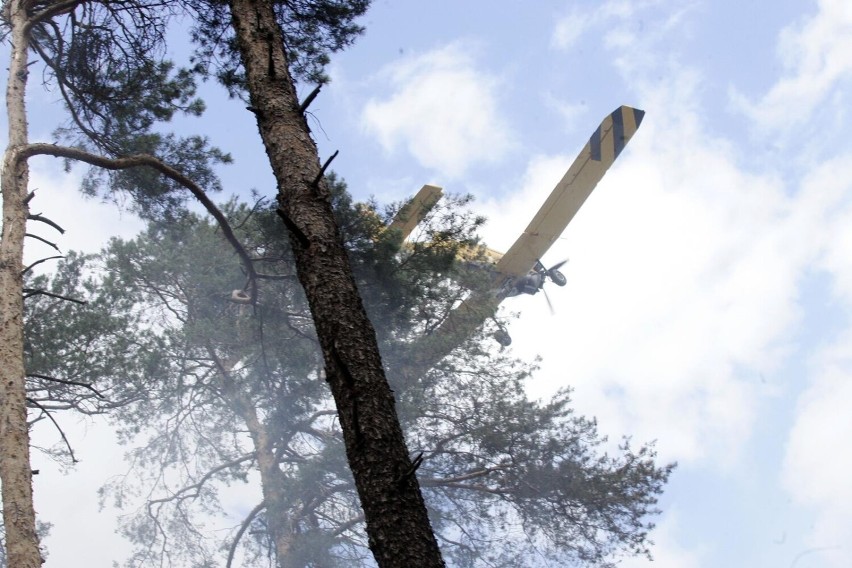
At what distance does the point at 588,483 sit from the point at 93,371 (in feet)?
24.0

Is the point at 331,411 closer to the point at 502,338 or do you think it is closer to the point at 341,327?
the point at 502,338

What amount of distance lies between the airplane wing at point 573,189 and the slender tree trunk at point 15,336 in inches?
565

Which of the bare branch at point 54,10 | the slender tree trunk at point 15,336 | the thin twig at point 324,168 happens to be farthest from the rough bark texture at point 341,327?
the bare branch at point 54,10

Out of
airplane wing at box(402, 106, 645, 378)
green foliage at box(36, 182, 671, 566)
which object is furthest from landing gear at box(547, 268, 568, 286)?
green foliage at box(36, 182, 671, 566)

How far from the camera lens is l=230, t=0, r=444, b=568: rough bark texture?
10.8 feet

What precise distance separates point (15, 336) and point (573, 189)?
52.2 feet

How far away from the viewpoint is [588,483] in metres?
13.4

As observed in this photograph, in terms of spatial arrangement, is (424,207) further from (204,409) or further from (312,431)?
(204,409)

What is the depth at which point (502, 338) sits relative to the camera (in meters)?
15.2

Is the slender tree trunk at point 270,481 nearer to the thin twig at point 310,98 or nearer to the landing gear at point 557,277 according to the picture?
the landing gear at point 557,277

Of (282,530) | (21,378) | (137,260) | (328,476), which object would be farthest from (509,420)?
(21,378)

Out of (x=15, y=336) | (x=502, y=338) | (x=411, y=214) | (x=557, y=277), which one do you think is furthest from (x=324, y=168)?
(x=557, y=277)

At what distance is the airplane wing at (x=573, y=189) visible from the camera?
67.3ft

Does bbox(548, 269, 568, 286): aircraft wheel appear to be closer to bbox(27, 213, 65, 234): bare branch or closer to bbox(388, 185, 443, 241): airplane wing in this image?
bbox(388, 185, 443, 241): airplane wing
